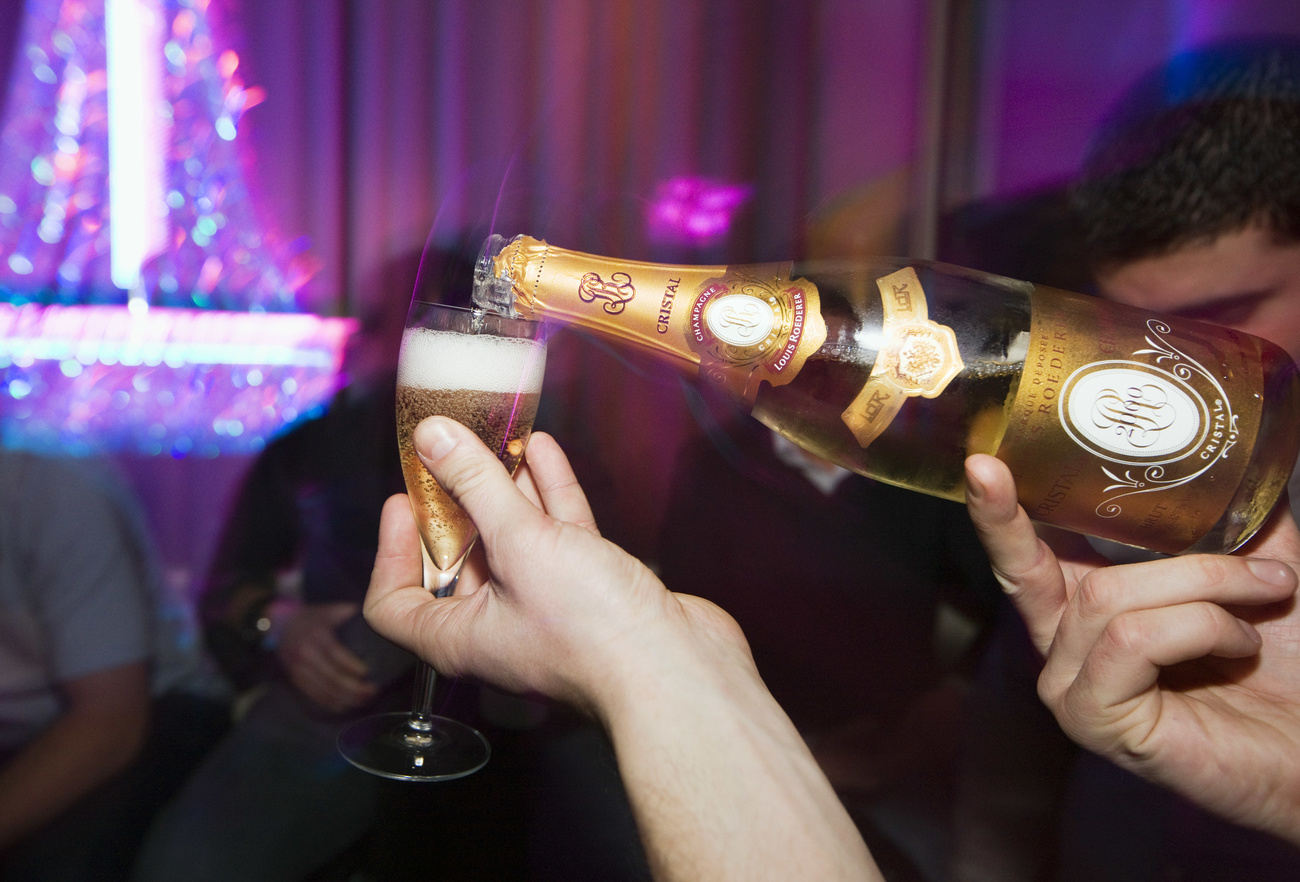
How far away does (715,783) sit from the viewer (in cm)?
44

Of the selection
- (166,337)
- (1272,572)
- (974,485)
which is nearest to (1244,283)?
(1272,572)

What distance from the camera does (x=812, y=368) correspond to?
0.60 metres

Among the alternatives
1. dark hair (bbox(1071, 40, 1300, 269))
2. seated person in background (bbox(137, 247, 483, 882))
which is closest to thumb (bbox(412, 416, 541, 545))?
seated person in background (bbox(137, 247, 483, 882))

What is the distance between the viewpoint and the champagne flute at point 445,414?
0.54m

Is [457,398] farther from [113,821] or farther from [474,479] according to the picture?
[113,821]

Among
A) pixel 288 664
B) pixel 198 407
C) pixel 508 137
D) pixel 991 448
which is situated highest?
pixel 508 137

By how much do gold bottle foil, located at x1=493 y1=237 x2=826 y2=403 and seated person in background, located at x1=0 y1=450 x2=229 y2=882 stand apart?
3.27 feet

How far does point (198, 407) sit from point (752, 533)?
4.82 ft

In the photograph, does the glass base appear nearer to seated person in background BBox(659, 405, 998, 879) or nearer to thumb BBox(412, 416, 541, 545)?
thumb BBox(412, 416, 541, 545)

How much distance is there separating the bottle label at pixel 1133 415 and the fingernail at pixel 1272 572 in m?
0.04

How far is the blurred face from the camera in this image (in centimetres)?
78

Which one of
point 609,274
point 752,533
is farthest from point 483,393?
point 752,533

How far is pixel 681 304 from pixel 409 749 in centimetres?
47

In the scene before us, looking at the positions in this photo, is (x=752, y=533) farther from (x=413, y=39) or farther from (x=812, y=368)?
(x=413, y=39)
